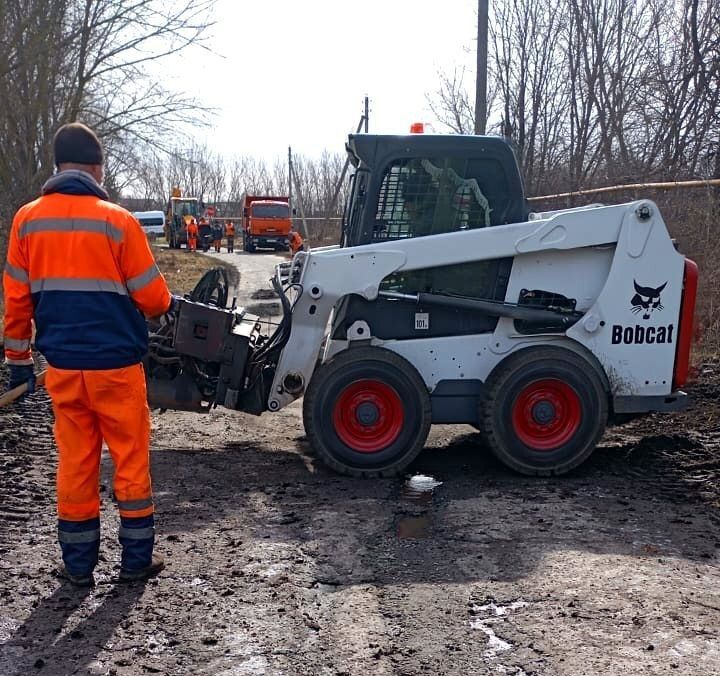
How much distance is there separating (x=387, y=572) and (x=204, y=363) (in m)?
2.41

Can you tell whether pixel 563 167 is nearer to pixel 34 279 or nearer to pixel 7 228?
pixel 7 228

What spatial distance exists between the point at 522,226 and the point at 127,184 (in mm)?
18039

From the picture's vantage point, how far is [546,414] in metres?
5.83

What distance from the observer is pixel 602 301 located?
583 cm

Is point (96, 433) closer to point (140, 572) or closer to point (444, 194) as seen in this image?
point (140, 572)

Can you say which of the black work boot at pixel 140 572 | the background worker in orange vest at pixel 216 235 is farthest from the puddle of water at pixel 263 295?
the background worker in orange vest at pixel 216 235

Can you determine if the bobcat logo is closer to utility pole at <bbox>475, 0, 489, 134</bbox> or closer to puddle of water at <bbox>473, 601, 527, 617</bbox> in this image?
puddle of water at <bbox>473, 601, 527, 617</bbox>

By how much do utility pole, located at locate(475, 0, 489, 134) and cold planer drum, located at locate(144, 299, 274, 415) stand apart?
933cm

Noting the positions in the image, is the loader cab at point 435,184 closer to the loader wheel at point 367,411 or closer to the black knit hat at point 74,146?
the loader wheel at point 367,411

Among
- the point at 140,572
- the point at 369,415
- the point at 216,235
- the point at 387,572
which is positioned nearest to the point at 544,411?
the point at 369,415

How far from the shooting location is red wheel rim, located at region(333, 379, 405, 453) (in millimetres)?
5770

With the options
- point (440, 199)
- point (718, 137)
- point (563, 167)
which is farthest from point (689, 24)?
point (440, 199)

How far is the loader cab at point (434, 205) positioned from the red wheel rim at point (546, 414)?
54cm

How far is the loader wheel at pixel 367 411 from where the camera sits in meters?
5.73
